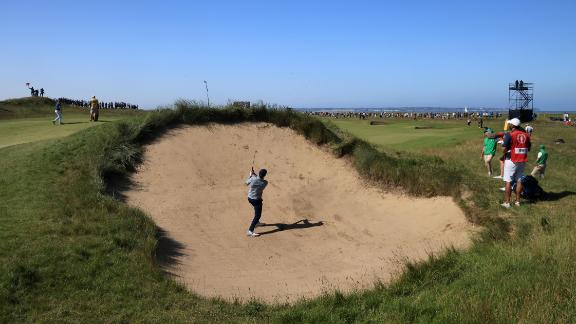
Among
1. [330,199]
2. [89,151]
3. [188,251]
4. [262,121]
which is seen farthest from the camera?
[262,121]

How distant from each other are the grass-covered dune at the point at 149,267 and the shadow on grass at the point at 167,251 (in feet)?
0.94

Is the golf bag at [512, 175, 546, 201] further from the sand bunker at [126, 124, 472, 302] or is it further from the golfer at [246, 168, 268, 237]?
the golfer at [246, 168, 268, 237]

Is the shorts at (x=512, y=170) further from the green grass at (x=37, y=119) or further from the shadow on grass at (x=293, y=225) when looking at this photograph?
the green grass at (x=37, y=119)

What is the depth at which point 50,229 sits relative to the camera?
9.14m

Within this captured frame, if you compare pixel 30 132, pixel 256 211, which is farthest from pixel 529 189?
pixel 30 132

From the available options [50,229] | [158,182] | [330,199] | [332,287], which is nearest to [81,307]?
[50,229]

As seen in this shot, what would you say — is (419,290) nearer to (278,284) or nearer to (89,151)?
(278,284)

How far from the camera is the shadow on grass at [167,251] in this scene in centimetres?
971

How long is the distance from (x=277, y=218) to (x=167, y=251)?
4.18 metres

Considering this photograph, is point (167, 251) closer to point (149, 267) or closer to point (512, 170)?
point (149, 267)

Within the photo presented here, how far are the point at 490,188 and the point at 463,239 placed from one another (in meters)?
4.11

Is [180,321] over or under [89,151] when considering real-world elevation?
under

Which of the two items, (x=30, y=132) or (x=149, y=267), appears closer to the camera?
(x=149, y=267)

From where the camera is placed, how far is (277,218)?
14.0 m
